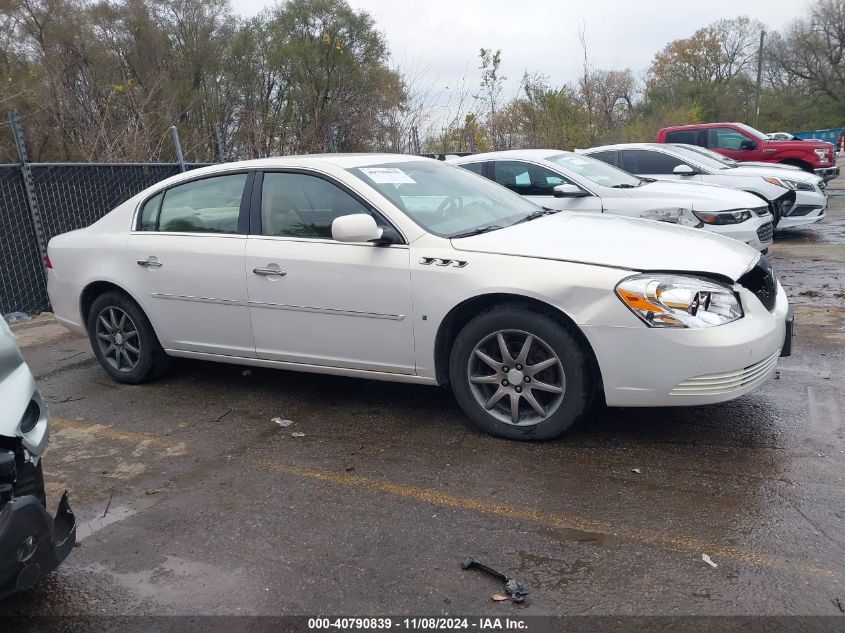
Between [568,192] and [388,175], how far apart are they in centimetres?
351

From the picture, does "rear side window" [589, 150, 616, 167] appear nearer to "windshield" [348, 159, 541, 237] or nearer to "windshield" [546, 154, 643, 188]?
"windshield" [546, 154, 643, 188]

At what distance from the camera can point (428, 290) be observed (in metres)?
4.13

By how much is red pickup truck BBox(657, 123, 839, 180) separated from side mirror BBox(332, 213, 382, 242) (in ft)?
43.4

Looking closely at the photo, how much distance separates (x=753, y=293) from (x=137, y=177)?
8436 mm

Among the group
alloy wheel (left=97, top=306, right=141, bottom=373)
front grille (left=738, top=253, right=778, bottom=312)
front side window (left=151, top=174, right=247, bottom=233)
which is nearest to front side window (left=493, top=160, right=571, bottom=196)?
front side window (left=151, top=174, right=247, bottom=233)

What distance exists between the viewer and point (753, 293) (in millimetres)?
3949

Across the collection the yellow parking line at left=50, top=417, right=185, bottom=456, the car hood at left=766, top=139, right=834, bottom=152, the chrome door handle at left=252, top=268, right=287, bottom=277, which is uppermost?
the chrome door handle at left=252, top=268, right=287, bottom=277

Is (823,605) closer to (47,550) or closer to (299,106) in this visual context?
(47,550)

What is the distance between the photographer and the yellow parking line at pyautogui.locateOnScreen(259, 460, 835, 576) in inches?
114

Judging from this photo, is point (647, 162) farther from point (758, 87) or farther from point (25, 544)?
point (758, 87)

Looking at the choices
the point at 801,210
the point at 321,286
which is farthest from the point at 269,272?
the point at 801,210

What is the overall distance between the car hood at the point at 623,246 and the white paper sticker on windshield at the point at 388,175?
741mm

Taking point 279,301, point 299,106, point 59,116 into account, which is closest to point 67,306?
point 279,301

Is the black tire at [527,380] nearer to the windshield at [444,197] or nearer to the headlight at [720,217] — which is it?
the windshield at [444,197]
